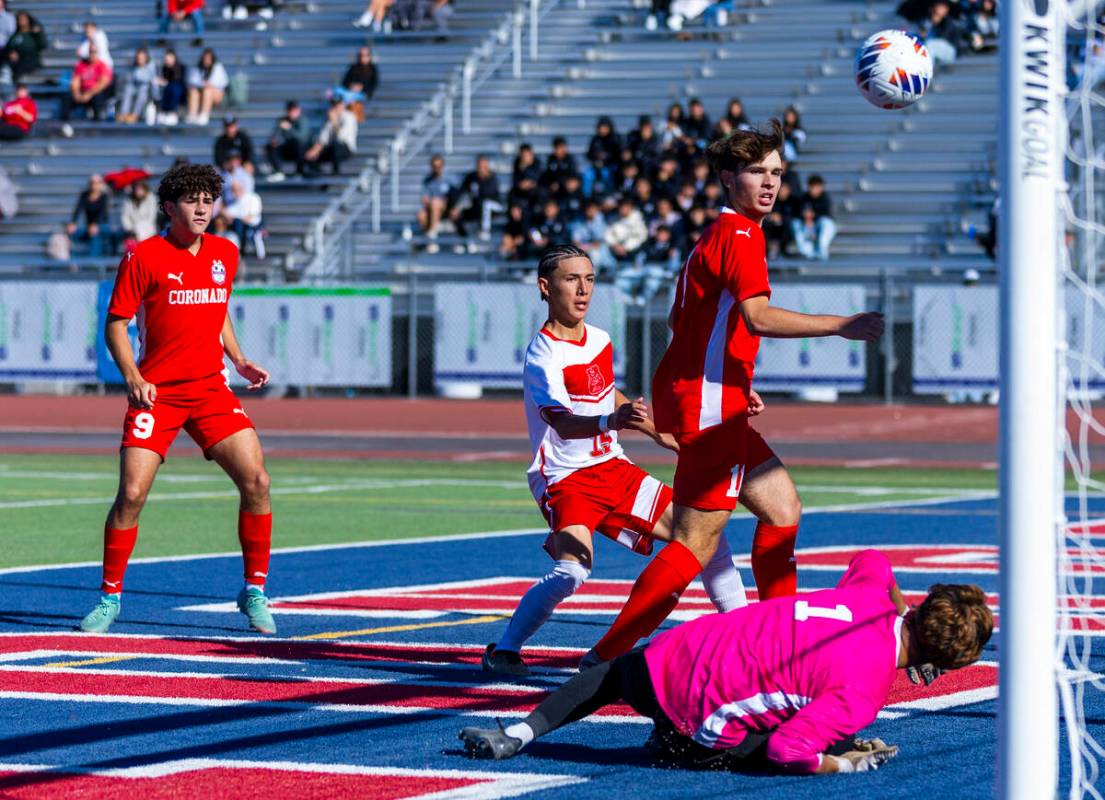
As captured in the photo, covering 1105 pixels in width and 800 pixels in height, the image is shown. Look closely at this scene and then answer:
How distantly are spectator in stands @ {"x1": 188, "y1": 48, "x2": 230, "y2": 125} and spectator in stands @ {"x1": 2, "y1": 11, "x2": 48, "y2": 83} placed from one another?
3726 mm

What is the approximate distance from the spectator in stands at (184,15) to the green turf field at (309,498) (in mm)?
17422

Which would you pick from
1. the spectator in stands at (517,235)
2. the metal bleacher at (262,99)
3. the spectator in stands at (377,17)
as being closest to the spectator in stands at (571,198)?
the spectator in stands at (517,235)

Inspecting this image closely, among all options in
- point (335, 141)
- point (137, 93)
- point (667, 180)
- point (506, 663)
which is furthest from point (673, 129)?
point (506, 663)

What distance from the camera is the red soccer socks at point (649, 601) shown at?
7469mm

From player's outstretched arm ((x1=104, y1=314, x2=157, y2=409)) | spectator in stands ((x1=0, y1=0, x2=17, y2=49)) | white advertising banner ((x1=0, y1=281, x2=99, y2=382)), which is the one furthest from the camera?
spectator in stands ((x1=0, y1=0, x2=17, y2=49))

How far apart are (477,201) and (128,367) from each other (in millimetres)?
23663

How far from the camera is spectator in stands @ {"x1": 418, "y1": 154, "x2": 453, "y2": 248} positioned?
3375cm

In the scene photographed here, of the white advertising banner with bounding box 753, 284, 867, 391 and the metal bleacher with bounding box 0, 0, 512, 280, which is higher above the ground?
the metal bleacher with bounding box 0, 0, 512, 280

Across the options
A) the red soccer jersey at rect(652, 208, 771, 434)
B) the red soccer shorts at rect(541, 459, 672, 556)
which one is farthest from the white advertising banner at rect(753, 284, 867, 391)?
the red soccer jersey at rect(652, 208, 771, 434)

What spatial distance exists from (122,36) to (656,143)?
13.6 metres

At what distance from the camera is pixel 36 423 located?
30391 millimetres

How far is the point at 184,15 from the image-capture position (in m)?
40.5

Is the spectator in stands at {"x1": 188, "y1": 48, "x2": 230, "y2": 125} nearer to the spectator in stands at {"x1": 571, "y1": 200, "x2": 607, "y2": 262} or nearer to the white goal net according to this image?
the spectator in stands at {"x1": 571, "y1": 200, "x2": 607, "y2": 262}

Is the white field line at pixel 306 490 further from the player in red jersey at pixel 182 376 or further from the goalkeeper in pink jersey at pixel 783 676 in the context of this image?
the goalkeeper in pink jersey at pixel 783 676
